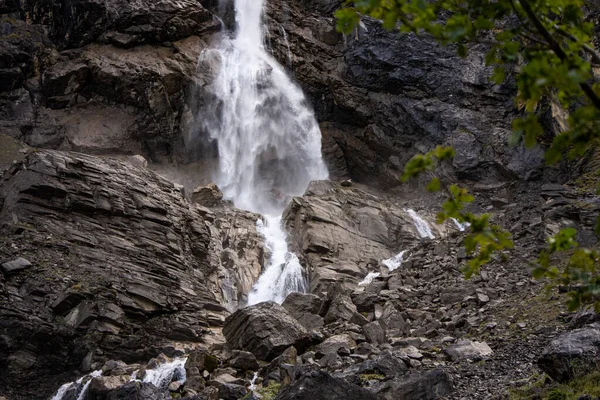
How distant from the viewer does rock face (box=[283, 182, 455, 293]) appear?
2666 cm

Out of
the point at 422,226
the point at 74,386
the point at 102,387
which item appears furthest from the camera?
the point at 422,226

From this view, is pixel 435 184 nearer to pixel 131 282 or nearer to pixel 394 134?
pixel 131 282

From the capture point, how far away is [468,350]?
13.5 metres

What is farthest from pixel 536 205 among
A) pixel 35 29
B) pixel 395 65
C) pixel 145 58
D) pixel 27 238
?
pixel 35 29

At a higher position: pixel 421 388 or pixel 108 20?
pixel 108 20

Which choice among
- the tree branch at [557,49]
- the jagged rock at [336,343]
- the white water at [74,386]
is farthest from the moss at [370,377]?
the tree branch at [557,49]

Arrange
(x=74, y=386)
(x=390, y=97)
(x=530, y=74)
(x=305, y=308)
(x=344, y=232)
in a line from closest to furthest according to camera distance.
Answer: (x=530, y=74) < (x=74, y=386) < (x=305, y=308) < (x=344, y=232) < (x=390, y=97)

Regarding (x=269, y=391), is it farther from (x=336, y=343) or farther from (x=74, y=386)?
(x=74, y=386)

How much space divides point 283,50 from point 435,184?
4049 cm

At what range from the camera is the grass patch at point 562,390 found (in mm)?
8885

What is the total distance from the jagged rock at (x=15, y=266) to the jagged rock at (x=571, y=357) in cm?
1616

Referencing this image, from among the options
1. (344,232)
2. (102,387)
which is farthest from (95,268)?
(344,232)

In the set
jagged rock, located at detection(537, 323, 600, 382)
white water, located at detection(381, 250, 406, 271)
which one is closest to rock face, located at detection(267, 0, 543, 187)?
white water, located at detection(381, 250, 406, 271)

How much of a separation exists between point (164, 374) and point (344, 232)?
15.6 meters
